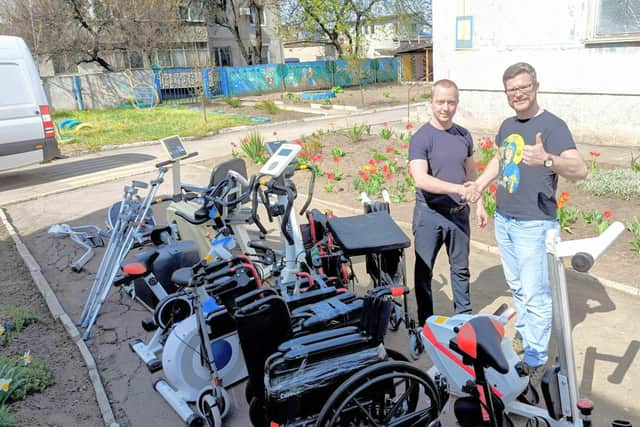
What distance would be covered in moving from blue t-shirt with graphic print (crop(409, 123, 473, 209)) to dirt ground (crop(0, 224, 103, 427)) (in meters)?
2.58

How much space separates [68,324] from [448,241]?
3.18 meters

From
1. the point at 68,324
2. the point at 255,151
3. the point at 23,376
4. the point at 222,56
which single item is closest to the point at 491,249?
the point at 68,324

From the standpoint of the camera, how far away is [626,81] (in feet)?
29.3

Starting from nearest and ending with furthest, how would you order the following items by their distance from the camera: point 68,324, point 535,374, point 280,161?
point 535,374, point 280,161, point 68,324

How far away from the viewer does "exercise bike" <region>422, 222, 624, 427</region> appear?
201cm

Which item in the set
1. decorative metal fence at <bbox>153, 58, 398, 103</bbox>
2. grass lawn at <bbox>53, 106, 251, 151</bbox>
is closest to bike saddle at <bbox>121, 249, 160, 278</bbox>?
grass lawn at <bbox>53, 106, 251, 151</bbox>

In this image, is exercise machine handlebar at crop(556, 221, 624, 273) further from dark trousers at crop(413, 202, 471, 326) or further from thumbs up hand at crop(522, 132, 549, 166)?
dark trousers at crop(413, 202, 471, 326)

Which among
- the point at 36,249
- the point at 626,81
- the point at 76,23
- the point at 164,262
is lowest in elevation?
the point at 36,249

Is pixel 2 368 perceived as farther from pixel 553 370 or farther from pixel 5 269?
pixel 553 370

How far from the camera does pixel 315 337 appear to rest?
2379 millimetres


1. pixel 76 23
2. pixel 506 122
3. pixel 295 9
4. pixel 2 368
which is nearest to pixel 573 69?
pixel 506 122

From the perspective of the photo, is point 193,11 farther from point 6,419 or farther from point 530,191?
point 530,191

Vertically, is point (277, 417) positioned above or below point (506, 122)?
below

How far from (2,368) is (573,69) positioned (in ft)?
32.5
